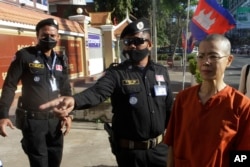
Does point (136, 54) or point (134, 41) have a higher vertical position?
point (134, 41)

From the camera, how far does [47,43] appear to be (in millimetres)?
3621

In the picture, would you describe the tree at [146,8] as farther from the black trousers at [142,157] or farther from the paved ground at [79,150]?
the black trousers at [142,157]

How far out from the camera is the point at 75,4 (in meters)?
35.4

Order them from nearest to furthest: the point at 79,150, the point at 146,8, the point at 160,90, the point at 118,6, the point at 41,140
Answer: the point at 160,90 → the point at 41,140 → the point at 79,150 → the point at 118,6 → the point at 146,8

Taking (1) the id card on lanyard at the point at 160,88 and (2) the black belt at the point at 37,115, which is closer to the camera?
(1) the id card on lanyard at the point at 160,88

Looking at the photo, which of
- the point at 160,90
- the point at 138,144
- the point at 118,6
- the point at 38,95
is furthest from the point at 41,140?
the point at 118,6

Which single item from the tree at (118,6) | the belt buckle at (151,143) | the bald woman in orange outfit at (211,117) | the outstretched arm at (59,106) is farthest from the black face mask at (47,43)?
the tree at (118,6)

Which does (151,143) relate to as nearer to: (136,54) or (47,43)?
(136,54)

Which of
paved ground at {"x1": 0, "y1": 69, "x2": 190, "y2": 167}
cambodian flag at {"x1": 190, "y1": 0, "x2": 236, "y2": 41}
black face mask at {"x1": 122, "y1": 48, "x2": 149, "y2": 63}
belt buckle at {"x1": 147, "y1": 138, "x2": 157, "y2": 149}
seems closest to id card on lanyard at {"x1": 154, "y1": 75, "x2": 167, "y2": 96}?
black face mask at {"x1": 122, "y1": 48, "x2": 149, "y2": 63}

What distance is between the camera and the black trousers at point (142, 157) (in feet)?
9.31

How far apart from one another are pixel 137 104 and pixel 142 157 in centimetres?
41

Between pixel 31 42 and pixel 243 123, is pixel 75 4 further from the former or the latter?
pixel 243 123

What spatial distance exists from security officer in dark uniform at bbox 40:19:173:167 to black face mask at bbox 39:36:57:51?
982 millimetres

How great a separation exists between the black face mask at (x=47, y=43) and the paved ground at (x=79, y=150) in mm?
2056
